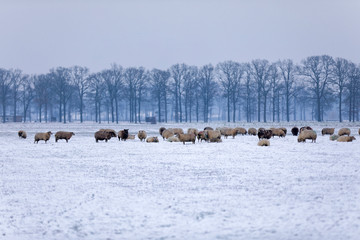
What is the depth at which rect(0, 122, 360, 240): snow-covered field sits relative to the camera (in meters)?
9.45

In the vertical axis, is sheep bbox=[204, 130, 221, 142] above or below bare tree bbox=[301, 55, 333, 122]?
below

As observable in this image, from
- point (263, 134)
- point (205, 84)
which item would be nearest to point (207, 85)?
point (205, 84)

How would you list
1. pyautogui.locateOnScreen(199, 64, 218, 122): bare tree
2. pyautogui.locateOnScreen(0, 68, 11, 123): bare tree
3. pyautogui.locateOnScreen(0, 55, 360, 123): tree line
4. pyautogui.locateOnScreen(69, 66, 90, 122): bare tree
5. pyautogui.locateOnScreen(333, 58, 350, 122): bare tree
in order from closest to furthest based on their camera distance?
pyautogui.locateOnScreen(333, 58, 350, 122): bare tree < pyautogui.locateOnScreen(0, 55, 360, 123): tree line < pyautogui.locateOnScreen(199, 64, 218, 122): bare tree < pyautogui.locateOnScreen(0, 68, 11, 123): bare tree < pyautogui.locateOnScreen(69, 66, 90, 122): bare tree

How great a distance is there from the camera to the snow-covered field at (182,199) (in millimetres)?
9445

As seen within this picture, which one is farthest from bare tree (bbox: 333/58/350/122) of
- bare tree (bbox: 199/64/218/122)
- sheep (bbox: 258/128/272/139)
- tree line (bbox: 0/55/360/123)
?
sheep (bbox: 258/128/272/139)

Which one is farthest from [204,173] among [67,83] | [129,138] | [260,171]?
[67,83]

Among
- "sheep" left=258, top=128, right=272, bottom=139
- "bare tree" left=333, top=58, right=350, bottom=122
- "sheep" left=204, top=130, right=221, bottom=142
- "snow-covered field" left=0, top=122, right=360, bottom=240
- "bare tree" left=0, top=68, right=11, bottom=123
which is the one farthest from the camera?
"bare tree" left=0, top=68, right=11, bottom=123

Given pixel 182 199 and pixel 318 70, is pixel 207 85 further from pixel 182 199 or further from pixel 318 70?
pixel 182 199

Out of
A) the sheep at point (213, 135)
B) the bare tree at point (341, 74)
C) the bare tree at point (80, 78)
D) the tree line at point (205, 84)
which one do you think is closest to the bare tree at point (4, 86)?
the tree line at point (205, 84)

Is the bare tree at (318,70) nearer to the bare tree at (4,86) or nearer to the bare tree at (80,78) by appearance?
the bare tree at (80,78)

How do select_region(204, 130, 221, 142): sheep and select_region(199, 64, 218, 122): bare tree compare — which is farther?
select_region(199, 64, 218, 122): bare tree

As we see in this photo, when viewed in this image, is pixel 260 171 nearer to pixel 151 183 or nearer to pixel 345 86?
pixel 151 183

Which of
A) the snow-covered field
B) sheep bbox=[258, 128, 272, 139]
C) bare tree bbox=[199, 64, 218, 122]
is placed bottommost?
the snow-covered field

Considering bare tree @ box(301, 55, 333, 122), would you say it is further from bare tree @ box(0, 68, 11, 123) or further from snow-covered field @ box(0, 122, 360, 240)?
snow-covered field @ box(0, 122, 360, 240)
